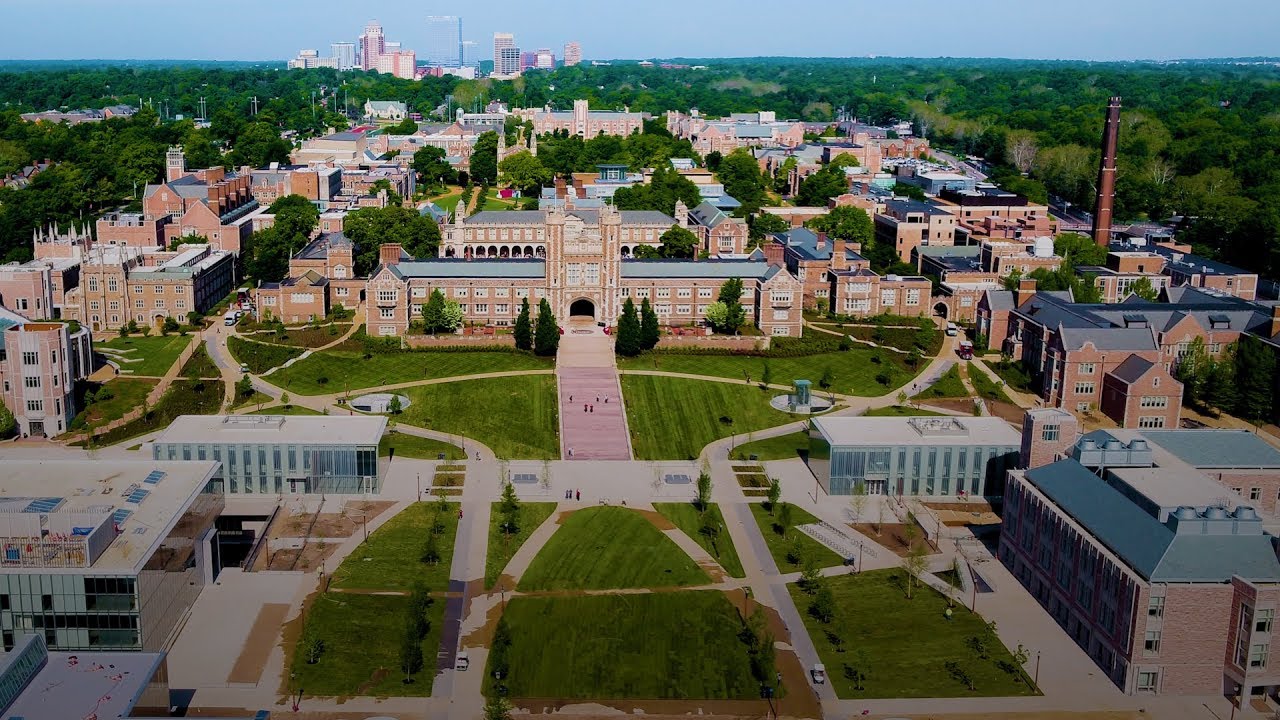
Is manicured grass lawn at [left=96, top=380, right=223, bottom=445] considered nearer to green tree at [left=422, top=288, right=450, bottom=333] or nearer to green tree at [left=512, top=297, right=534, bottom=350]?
green tree at [left=422, top=288, right=450, bottom=333]

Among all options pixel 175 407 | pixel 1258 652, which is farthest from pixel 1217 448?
pixel 175 407

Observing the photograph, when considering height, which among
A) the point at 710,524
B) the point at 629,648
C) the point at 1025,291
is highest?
the point at 1025,291

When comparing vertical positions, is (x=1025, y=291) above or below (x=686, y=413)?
above

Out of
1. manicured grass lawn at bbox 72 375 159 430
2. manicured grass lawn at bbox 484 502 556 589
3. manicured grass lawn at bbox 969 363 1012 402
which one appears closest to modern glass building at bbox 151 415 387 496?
manicured grass lawn at bbox 484 502 556 589

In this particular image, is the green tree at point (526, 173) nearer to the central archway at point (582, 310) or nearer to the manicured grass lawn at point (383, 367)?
the central archway at point (582, 310)

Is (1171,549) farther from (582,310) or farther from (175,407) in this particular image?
(175,407)

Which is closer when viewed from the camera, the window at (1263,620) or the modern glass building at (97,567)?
the window at (1263,620)

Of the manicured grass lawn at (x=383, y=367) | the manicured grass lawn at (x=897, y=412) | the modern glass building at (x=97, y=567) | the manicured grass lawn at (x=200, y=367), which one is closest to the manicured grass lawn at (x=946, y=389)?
the manicured grass lawn at (x=897, y=412)
